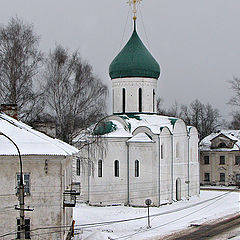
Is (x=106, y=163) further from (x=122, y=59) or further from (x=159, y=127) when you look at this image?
(x=122, y=59)

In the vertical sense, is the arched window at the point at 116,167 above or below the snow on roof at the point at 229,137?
below

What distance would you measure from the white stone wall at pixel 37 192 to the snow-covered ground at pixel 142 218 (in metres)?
3.91

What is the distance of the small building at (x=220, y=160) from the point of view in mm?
46000

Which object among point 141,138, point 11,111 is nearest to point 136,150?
point 141,138

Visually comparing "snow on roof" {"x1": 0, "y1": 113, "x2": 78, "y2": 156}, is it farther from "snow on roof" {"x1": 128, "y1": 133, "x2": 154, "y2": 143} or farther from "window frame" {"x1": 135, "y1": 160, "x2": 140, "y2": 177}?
"window frame" {"x1": 135, "y1": 160, "x2": 140, "y2": 177}

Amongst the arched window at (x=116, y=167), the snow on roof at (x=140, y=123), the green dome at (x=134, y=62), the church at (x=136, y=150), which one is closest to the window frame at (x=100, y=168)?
the church at (x=136, y=150)

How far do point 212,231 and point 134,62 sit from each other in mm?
15003

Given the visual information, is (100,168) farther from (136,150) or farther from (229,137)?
(229,137)

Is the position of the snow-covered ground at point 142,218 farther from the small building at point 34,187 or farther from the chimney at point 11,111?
the chimney at point 11,111

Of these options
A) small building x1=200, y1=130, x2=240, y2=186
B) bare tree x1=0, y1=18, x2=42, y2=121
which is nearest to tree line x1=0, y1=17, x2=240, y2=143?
bare tree x1=0, y1=18, x2=42, y2=121

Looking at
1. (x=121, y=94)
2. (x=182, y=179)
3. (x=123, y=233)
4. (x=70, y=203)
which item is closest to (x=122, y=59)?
(x=121, y=94)

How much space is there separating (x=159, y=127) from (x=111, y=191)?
210 inches

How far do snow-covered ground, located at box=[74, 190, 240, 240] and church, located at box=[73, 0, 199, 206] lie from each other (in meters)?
1.09

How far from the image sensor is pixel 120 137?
1273 inches
